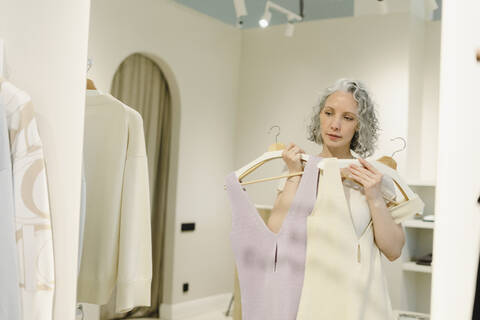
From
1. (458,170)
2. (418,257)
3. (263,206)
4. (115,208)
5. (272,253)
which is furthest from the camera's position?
(115,208)

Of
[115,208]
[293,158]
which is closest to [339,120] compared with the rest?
[293,158]

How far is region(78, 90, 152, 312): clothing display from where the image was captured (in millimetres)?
1393

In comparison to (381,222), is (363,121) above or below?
above

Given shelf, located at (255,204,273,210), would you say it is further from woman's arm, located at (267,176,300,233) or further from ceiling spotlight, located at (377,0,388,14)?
ceiling spotlight, located at (377,0,388,14)

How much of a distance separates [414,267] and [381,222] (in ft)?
0.40

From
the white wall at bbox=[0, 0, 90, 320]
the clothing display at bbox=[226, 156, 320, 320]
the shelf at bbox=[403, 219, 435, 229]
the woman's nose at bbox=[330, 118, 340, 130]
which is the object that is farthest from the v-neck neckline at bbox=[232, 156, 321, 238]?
the white wall at bbox=[0, 0, 90, 320]

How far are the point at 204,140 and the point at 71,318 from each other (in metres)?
0.62

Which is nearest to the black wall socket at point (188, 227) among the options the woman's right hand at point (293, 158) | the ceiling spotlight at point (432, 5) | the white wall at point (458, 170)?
the woman's right hand at point (293, 158)

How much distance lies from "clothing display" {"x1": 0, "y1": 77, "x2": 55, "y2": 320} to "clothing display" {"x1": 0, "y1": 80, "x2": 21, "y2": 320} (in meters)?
0.03

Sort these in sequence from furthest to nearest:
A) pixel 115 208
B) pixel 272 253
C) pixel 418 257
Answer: pixel 115 208 → pixel 272 253 → pixel 418 257

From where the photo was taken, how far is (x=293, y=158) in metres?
1.22

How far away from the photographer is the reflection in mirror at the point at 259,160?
112 cm

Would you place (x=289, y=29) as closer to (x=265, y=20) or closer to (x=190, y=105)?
(x=265, y=20)

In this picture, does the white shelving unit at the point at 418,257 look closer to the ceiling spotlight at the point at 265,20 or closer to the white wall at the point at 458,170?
the white wall at the point at 458,170
